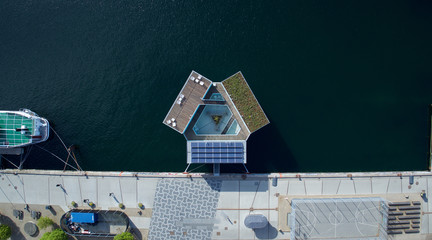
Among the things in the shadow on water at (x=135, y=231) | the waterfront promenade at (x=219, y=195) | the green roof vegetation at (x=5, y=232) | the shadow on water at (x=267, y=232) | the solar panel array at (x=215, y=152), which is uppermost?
the solar panel array at (x=215, y=152)

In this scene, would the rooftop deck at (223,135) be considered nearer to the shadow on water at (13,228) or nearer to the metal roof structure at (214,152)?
the metal roof structure at (214,152)

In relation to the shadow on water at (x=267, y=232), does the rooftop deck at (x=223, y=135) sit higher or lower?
higher

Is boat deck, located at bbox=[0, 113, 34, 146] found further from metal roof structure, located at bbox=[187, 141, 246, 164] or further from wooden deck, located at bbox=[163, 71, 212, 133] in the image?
metal roof structure, located at bbox=[187, 141, 246, 164]

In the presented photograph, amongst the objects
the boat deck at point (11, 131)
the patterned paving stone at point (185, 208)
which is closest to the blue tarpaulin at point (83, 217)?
the patterned paving stone at point (185, 208)

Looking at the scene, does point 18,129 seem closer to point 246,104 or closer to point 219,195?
point 219,195

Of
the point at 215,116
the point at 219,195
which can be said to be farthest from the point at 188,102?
the point at 219,195

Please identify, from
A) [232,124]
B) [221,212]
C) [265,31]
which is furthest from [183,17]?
[221,212]

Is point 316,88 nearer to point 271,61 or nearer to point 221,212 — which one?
point 271,61
